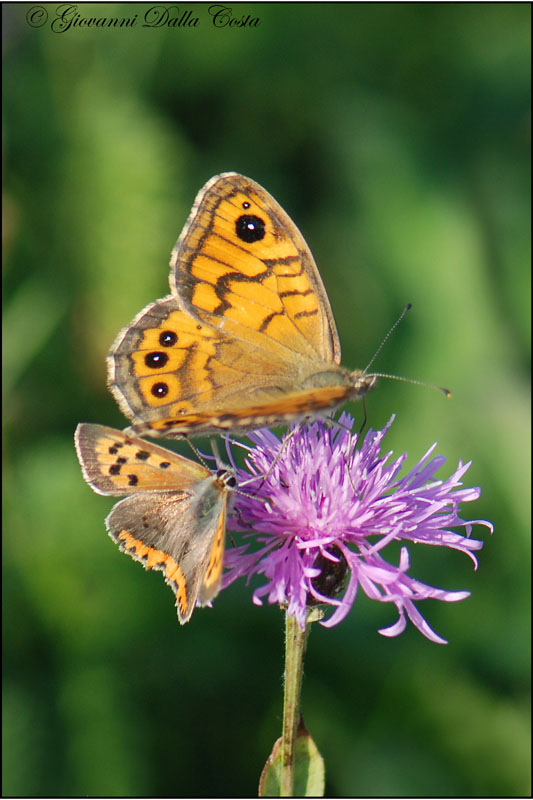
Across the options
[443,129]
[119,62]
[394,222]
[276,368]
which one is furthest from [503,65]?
[276,368]

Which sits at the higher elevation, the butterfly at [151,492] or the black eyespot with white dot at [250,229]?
the black eyespot with white dot at [250,229]

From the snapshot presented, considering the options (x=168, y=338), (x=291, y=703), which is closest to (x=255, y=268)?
(x=168, y=338)

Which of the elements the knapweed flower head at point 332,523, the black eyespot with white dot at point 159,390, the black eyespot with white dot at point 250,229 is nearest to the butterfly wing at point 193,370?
the black eyespot with white dot at point 159,390

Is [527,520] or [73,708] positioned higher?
[527,520]

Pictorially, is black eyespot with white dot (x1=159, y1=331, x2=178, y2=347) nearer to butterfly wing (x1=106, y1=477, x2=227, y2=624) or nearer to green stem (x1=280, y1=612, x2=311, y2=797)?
butterfly wing (x1=106, y1=477, x2=227, y2=624)

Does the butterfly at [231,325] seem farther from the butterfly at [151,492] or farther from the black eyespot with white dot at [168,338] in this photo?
the butterfly at [151,492]

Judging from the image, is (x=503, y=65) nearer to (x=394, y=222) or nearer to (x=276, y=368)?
(x=394, y=222)

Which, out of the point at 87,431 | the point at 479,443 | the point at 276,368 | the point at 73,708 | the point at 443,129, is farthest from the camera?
the point at 443,129
